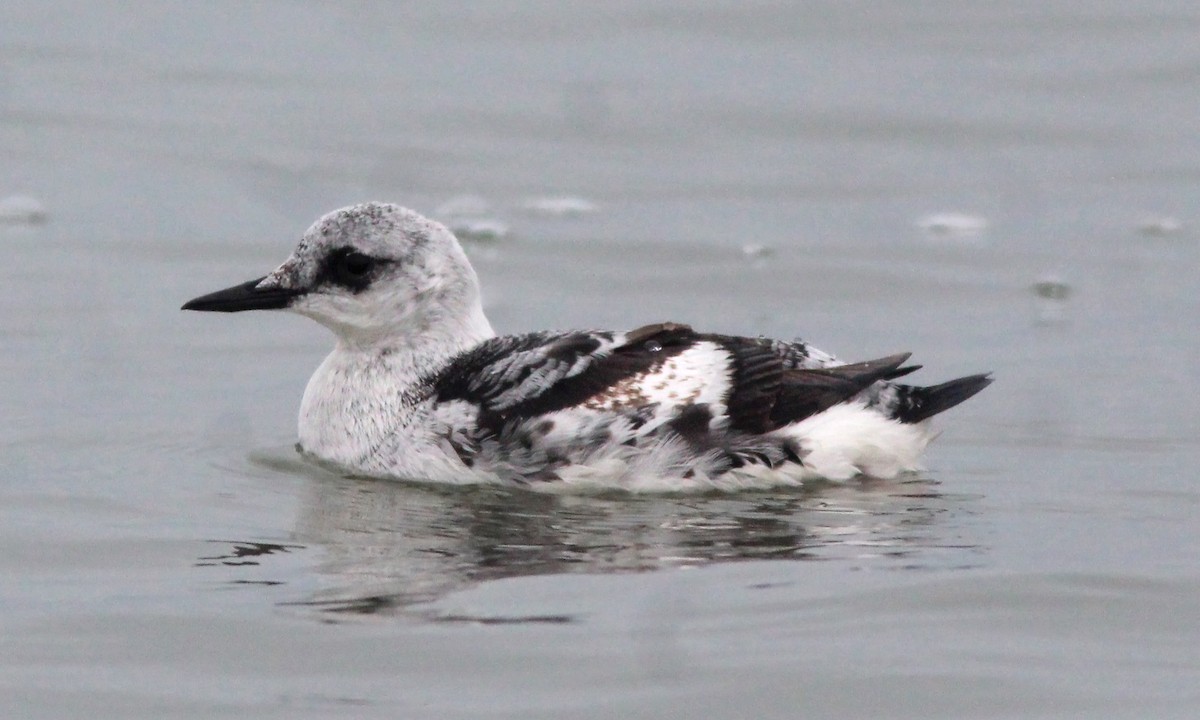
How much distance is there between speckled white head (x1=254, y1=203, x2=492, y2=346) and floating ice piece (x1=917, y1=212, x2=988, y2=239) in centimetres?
501

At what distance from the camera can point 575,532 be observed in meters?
7.64

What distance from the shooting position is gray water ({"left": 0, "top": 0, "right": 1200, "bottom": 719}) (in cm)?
617

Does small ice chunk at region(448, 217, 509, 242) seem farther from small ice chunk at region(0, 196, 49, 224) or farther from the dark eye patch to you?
the dark eye patch

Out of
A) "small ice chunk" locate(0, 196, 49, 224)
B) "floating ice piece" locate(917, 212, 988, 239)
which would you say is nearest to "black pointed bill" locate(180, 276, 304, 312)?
"small ice chunk" locate(0, 196, 49, 224)

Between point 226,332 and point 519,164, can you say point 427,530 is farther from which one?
point 519,164

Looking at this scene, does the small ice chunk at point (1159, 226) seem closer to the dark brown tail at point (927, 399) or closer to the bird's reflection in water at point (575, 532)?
the dark brown tail at point (927, 399)

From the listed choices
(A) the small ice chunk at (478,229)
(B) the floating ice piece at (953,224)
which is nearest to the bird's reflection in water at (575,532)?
(A) the small ice chunk at (478,229)

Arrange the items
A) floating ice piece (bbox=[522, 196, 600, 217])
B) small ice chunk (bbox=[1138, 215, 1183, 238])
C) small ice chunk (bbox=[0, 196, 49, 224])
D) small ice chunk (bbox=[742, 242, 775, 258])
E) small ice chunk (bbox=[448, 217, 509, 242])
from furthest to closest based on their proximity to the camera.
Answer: floating ice piece (bbox=[522, 196, 600, 217])
small ice chunk (bbox=[0, 196, 49, 224])
small ice chunk (bbox=[448, 217, 509, 242])
small ice chunk (bbox=[1138, 215, 1183, 238])
small ice chunk (bbox=[742, 242, 775, 258])

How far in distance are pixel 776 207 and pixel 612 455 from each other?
5.80m

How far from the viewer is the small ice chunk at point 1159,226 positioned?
42.4ft

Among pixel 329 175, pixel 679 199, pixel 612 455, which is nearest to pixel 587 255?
pixel 679 199

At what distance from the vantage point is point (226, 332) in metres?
11.5


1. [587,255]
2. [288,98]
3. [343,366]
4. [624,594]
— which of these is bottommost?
[624,594]

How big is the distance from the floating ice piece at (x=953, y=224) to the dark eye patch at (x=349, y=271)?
5.26 m
